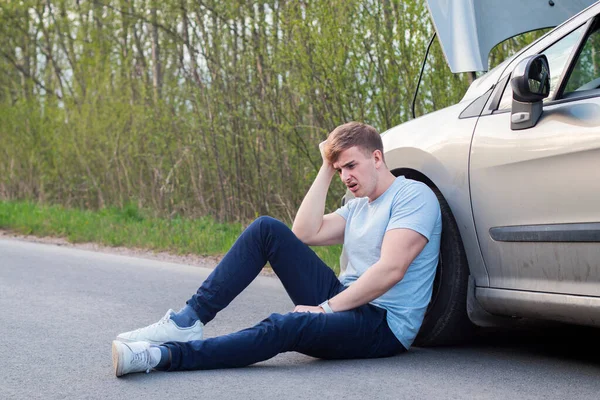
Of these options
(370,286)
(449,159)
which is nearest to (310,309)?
(370,286)

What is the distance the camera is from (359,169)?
4539mm

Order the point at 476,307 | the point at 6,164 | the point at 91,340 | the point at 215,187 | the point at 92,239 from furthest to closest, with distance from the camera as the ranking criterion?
the point at 6,164 → the point at 215,187 → the point at 92,239 → the point at 91,340 → the point at 476,307

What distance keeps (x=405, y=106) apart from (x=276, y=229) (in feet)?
17.3

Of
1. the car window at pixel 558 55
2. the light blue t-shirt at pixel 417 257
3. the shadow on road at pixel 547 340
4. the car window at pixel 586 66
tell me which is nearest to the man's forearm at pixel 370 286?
the light blue t-shirt at pixel 417 257

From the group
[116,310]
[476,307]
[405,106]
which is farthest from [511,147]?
[405,106]

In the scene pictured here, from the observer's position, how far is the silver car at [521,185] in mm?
3799

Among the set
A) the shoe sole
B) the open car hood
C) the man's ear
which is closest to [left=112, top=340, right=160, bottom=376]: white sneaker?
the shoe sole

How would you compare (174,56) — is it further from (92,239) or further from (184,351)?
(184,351)

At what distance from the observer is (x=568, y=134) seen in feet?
12.5

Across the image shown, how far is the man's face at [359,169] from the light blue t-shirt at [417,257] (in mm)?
92

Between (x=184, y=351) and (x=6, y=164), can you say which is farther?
(x=6, y=164)

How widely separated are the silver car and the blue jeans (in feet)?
1.57

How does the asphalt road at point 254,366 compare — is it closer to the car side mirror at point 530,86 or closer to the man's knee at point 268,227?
the man's knee at point 268,227

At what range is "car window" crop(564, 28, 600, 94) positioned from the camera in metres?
4.04
